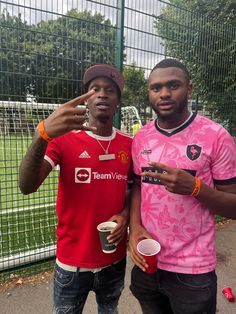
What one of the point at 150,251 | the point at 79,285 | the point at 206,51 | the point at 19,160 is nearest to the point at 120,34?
the point at 206,51

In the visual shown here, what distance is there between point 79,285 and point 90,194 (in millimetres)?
650

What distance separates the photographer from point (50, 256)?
13.4 ft

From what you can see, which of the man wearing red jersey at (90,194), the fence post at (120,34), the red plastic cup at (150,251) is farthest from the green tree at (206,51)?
the red plastic cup at (150,251)

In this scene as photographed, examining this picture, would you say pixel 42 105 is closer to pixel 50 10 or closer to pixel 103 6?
pixel 50 10

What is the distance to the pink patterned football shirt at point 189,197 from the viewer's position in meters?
1.77

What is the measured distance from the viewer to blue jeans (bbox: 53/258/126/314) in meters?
2.06

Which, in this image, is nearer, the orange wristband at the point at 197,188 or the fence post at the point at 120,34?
the orange wristband at the point at 197,188

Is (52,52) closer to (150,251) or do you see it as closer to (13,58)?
(13,58)

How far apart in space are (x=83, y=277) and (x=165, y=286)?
0.57 m

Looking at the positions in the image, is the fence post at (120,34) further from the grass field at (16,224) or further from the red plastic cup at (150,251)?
the red plastic cup at (150,251)

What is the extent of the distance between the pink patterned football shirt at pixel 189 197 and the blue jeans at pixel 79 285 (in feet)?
1.54

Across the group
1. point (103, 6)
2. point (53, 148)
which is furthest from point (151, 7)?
point (53, 148)

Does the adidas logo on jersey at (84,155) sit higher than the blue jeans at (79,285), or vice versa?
the adidas logo on jersey at (84,155)

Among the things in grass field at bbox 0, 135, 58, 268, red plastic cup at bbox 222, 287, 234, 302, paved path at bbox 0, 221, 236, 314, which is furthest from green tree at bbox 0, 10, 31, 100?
red plastic cup at bbox 222, 287, 234, 302
